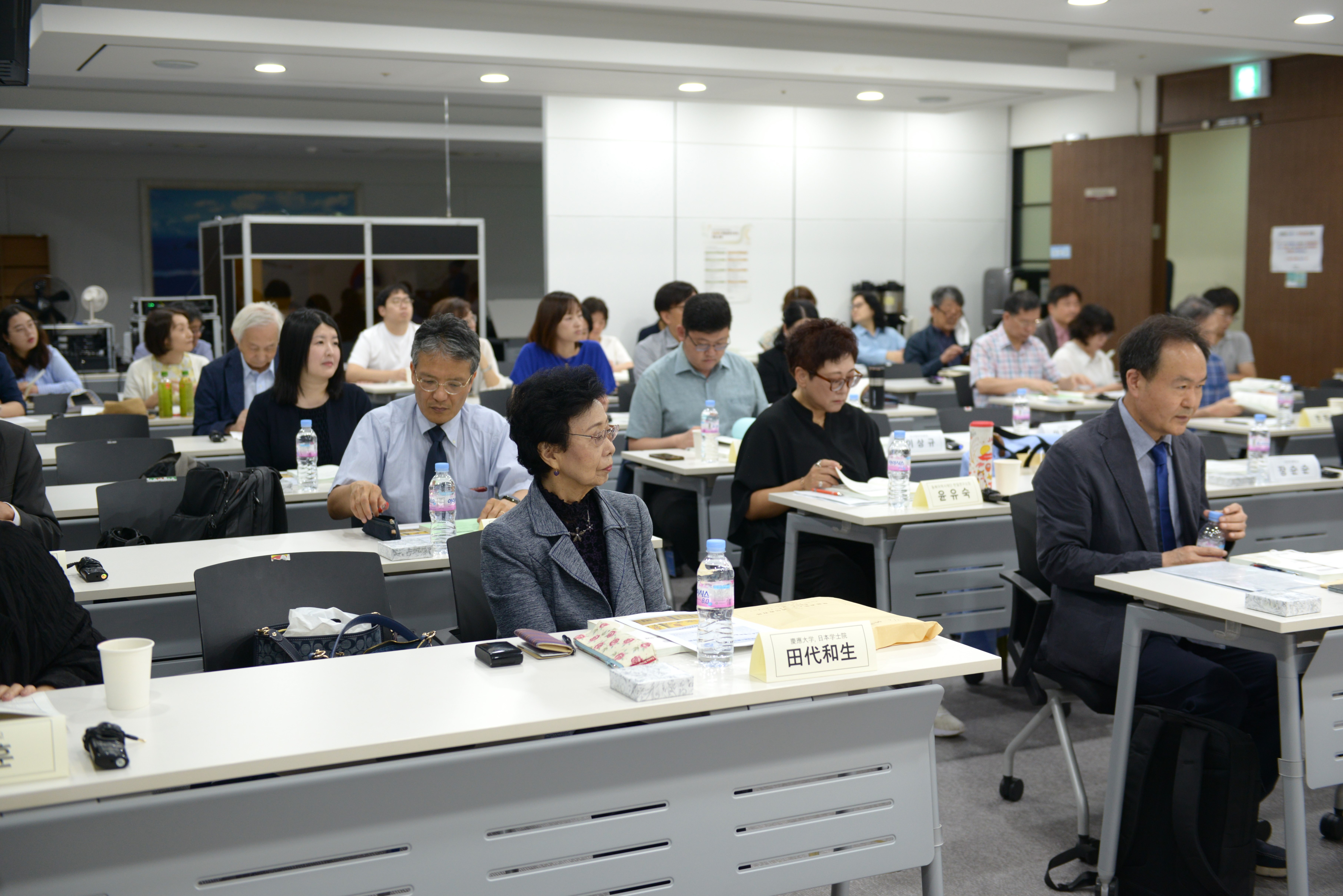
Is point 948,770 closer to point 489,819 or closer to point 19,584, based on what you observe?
point 489,819

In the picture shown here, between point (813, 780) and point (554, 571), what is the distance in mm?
771

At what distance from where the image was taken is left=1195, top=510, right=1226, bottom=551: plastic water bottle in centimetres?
306

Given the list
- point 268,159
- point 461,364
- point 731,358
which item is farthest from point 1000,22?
point 268,159

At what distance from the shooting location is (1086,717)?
13.5 feet

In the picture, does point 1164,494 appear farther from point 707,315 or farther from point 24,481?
point 24,481

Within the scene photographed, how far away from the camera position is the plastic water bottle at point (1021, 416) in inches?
219

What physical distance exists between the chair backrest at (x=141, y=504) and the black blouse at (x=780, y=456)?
1881mm

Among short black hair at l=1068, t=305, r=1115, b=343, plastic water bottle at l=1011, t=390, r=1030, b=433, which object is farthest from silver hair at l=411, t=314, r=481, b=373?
short black hair at l=1068, t=305, r=1115, b=343

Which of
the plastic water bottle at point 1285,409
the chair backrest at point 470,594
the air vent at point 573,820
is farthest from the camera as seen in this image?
the plastic water bottle at point 1285,409

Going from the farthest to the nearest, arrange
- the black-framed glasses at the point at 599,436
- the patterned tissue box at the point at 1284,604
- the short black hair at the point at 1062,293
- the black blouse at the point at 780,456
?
the short black hair at the point at 1062,293
the black blouse at the point at 780,456
the black-framed glasses at the point at 599,436
the patterned tissue box at the point at 1284,604

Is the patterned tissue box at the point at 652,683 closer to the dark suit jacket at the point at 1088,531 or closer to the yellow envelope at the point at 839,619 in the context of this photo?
the yellow envelope at the point at 839,619

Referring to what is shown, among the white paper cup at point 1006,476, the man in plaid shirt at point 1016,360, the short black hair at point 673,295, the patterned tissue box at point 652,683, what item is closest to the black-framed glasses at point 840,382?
the white paper cup at point 1006,476

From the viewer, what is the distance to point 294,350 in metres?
4.36

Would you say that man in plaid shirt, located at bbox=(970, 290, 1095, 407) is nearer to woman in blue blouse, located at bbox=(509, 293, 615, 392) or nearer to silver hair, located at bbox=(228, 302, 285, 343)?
woman in blue blouse, located at bbox=(509, 293, 615, 392)
